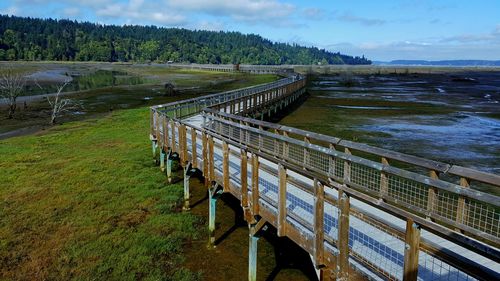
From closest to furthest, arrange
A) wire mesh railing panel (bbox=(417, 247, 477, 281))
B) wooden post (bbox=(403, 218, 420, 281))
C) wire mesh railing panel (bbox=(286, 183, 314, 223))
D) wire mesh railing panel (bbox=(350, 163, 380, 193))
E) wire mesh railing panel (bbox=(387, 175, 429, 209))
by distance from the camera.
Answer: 1. wooden post (bbox=(403, 218, 420, 281))
2. wire mesh railing panel (bbox=(417, 247, 477, 281))
3. wire mesh railing panel (bbox=(286, 183, 314, 223))
4. wire mesh railing panel (bbox=(387, 175, 429, 209))
5. wire mesh railing panel (bbox=(350, 163, 380, 193))

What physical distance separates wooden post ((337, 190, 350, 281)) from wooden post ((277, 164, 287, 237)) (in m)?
1.71

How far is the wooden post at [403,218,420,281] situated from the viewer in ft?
14.4

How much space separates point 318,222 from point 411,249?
188cm

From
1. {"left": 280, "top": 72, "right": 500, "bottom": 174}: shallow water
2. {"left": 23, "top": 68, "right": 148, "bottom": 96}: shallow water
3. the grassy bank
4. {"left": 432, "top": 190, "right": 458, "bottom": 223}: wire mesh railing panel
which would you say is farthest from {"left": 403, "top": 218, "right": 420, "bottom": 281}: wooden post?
{"left": 23, "top": 68, "right": 148, "bottom": 96}: shallow water

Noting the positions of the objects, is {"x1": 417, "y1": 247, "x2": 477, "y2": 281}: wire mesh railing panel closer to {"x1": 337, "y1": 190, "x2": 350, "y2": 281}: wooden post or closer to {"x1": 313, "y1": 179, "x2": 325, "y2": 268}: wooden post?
{"x1": 337, "y1": 190, "x2": 350, "y2": 281}: wooden post

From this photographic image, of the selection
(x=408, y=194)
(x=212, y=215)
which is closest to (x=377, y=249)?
(x=212, y=215)

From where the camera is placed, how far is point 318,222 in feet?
20.3

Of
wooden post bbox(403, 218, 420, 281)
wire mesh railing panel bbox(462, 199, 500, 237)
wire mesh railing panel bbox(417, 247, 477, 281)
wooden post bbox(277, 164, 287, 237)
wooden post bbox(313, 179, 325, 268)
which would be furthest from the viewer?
wooden post bbox(277, 164, 287, 237)

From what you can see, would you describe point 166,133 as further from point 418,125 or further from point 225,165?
point 418,125

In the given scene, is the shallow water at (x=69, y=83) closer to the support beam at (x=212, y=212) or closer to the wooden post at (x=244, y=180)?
the support beam at (x=212, y=212)

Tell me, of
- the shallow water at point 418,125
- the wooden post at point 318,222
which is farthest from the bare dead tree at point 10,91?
the wooden post at point 318,222

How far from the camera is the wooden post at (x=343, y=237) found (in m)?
5.50

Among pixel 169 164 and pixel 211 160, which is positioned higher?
pixel 211 160

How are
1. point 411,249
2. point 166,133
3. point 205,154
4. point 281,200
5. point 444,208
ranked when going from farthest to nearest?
point 166,133 → point 205,154 → point 444,208 → point 281,200 → point 411,249
